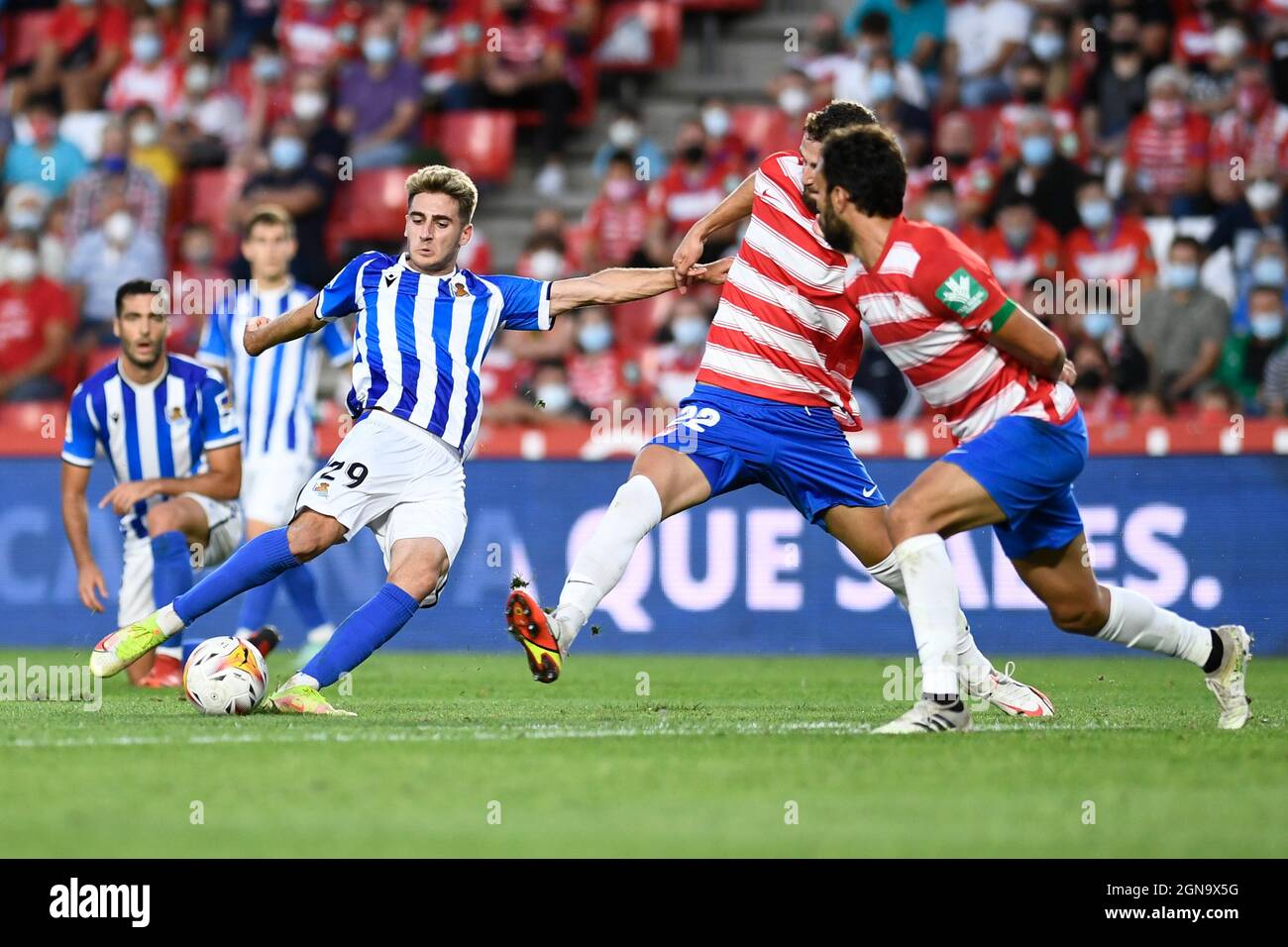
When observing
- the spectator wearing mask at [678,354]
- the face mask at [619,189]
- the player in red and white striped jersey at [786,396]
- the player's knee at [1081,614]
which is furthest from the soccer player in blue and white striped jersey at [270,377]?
the face mask at [619,189]

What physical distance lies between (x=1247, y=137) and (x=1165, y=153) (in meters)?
0.59

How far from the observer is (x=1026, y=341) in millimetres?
6180

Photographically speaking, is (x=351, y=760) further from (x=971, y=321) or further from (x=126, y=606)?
(x=126, y=606)

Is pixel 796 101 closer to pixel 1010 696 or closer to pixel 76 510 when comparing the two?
pixel 76 510

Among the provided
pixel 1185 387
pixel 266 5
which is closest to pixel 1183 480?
pixel 1185 387

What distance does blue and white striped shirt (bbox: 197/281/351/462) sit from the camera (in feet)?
32.5

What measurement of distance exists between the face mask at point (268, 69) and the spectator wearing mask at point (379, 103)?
648mm

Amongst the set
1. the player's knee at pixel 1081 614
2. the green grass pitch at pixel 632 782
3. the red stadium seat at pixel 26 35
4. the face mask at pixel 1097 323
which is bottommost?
the green grass pitch at pixel 632 782

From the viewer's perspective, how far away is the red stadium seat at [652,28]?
54.0 feet

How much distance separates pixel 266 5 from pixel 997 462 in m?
12.2

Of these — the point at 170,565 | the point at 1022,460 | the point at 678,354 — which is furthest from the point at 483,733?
the point at 678,354

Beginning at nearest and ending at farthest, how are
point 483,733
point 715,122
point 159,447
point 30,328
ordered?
point 483,733
point 159,447
point 30,328
point 715,122

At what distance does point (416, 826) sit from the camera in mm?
4617

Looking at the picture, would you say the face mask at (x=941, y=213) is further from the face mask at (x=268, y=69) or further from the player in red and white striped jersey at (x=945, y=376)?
the player in red and white striped jersey at (x=945, y=376)
